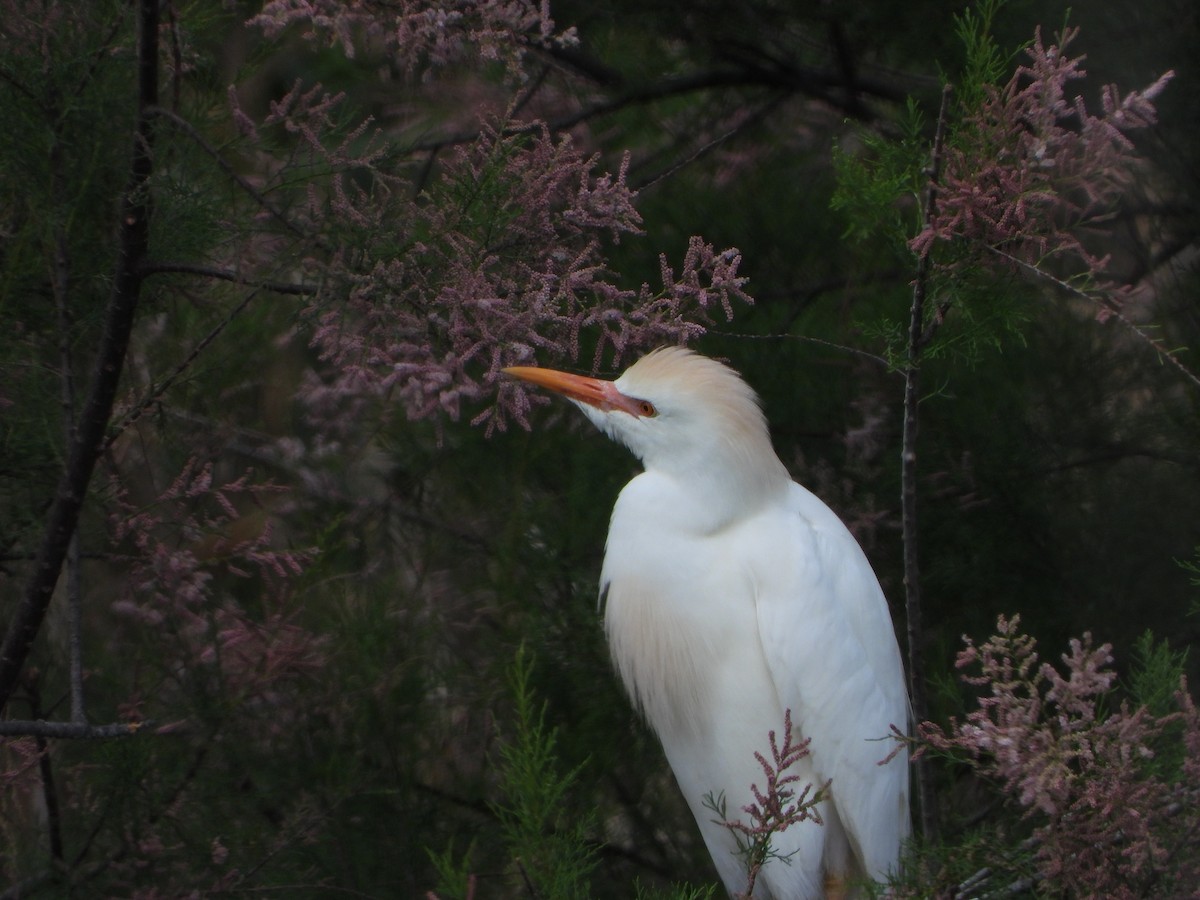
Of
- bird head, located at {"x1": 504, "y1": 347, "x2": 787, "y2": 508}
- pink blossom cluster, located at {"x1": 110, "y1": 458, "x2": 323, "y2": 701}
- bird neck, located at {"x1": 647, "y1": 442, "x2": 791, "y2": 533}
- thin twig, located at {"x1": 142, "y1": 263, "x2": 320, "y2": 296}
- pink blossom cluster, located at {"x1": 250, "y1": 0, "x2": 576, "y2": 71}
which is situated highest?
pink blossom cluster, located at {"x1": 250, "y1": 0, "x2": 576, "y2": 71}

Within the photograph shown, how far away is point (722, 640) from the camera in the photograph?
2.13m

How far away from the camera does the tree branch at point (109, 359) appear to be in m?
1.40

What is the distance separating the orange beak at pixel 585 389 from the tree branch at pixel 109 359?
0.54 meters

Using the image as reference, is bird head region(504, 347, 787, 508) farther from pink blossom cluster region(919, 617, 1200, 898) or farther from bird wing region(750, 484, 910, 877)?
pink blossom cluster region(919, 617, 1200, 898)

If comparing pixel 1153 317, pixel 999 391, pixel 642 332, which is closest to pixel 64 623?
pixel 642 332

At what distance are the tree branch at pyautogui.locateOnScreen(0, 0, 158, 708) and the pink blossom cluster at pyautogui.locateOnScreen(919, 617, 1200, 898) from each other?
3.03 ft

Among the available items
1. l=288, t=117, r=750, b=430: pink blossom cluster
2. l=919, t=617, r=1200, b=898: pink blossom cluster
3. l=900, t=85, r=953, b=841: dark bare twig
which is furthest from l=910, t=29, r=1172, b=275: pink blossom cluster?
l=919, t=617, r=1200, b=898: pink blossom cluster

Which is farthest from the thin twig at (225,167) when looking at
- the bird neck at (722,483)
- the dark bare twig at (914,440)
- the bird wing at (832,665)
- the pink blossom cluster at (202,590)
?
the bird wing at (832,665)

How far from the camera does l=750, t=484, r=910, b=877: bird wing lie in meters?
2.04

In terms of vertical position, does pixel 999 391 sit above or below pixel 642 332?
above

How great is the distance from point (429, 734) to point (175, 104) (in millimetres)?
1393

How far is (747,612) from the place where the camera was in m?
2.10

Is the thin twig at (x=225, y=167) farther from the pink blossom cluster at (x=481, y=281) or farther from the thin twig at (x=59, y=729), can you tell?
the thin twig at (x=59, y=729)

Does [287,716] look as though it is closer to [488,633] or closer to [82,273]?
[488,633]
